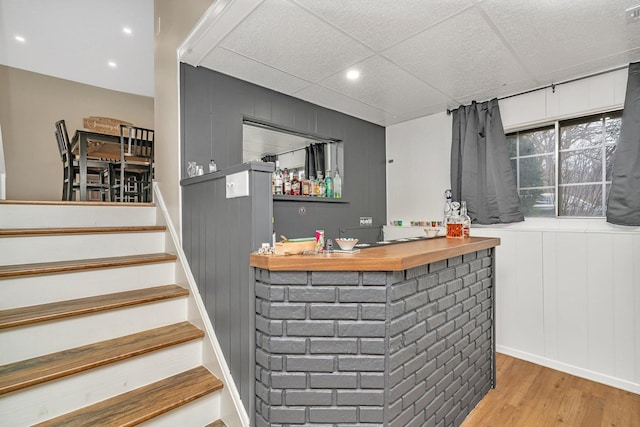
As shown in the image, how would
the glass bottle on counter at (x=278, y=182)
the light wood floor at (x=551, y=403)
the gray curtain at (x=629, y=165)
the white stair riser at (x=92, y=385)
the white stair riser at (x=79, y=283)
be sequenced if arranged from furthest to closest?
the glass bottle on counter at (x=278, y=182), the gray curtain at (x=629, y=165), the light wood floor at (x=551, y=403), the white stair riser at (x=79, y=283), the white stair riser at (x=92, y=385)

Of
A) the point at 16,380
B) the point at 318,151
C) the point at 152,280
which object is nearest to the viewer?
the point at 16,380

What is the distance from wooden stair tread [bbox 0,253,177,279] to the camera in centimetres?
158

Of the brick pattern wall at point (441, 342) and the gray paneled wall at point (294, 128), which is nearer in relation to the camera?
the brick pattern wall at point (441, 342)

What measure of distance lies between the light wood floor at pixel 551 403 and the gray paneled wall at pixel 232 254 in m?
1.44

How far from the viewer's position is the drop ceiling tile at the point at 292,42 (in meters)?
1.73

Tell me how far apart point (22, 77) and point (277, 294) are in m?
5.23

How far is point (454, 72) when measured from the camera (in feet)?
7.85

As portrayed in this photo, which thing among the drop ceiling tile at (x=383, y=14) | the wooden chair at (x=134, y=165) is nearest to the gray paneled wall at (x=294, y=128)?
the drop ceiling tile at (x=383, y=14)

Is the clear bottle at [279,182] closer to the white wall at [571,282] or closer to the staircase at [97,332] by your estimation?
the staircase at [97,332]

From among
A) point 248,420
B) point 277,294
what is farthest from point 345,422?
point 277,294

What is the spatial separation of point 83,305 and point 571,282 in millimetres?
3450

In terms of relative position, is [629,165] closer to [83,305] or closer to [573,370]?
[573,370]

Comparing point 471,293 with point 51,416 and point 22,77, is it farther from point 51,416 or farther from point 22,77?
point 22,77

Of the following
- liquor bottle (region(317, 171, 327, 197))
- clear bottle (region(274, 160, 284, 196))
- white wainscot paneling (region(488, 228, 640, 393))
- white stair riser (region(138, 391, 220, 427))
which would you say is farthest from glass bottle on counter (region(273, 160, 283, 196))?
white wainscot paneling (region(488, 228, 640, 393))
